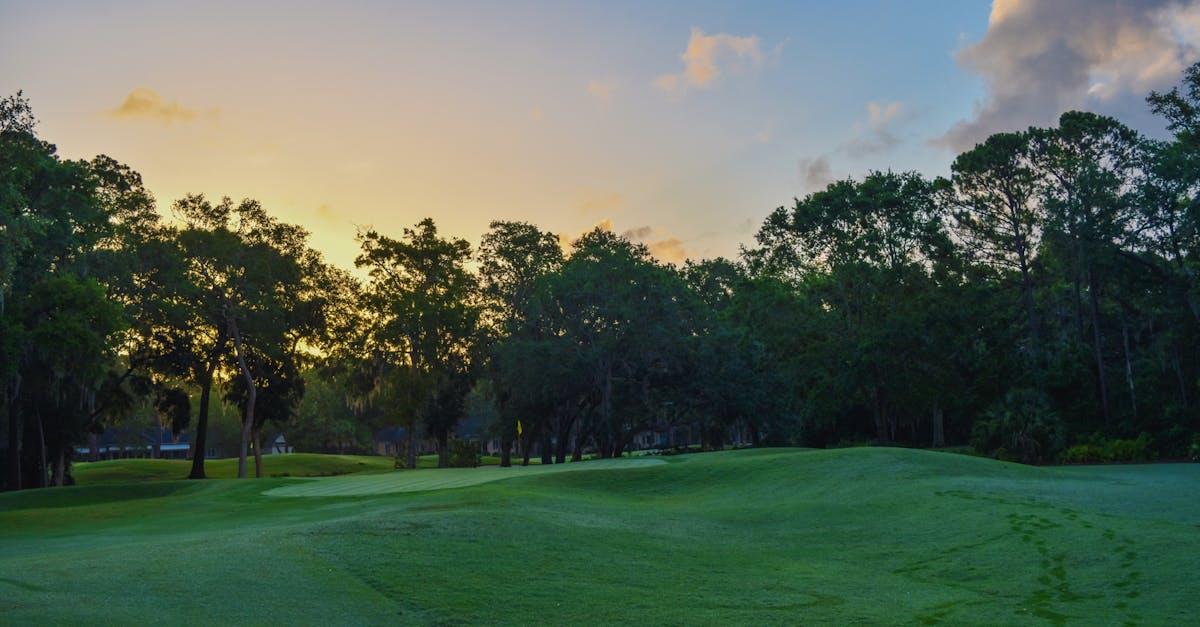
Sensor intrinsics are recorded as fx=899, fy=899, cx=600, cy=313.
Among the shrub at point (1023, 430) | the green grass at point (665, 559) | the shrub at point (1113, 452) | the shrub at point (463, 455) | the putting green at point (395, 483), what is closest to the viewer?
the green grass at point (665, 559)

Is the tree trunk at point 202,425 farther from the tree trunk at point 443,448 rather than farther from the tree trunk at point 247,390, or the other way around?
the tree trunk at point 443,448

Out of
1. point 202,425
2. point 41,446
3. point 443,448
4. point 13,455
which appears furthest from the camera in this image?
point 443,448

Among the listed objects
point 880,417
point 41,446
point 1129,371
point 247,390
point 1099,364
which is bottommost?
point 41,446

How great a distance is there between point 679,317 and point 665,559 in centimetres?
3473

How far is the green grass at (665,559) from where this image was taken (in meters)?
9.92

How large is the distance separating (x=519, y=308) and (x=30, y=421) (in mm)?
27053

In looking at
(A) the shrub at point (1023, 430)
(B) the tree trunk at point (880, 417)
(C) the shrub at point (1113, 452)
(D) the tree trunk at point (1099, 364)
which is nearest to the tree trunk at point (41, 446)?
(B) the tree trunk at point (880, 417)

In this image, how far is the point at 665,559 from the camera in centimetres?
1350

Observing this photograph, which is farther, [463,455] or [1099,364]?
[463,455]

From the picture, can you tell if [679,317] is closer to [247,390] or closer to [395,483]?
[395,483]

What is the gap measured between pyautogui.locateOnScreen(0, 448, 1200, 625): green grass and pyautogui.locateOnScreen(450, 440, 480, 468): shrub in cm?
3066

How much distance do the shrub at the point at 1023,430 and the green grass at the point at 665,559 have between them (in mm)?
12793

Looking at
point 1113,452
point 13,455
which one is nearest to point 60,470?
point 13,455

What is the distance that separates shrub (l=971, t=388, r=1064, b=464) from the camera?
34781mm
